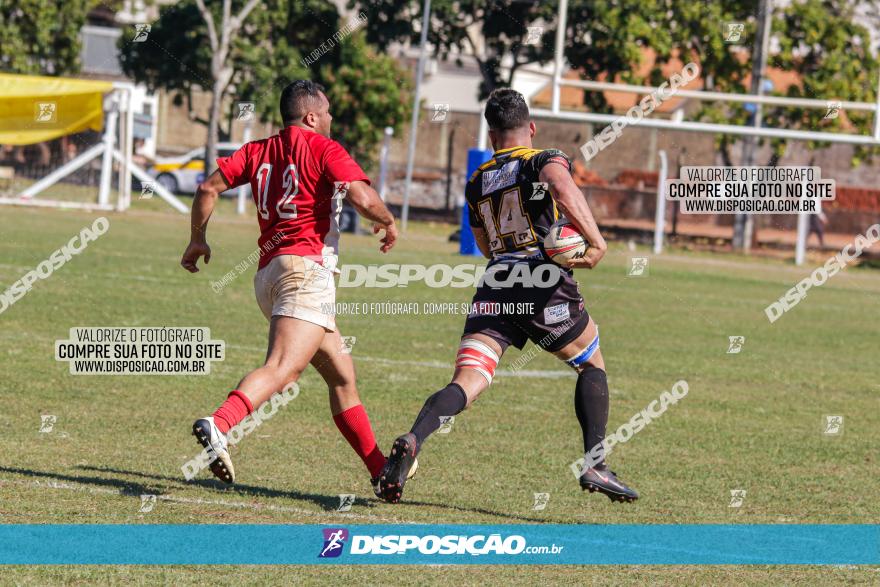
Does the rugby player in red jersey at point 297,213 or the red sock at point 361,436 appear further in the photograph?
the red sock at point 361,436

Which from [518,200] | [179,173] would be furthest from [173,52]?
[518,200]

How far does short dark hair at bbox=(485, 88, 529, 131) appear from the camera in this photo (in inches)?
270

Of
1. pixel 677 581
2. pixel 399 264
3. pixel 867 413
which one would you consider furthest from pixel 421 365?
pixel 399 264

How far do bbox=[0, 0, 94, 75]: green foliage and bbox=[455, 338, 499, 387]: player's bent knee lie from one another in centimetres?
3794

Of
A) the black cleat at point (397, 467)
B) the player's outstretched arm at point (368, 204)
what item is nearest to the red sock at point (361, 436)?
the black cleat at point (397, 467)

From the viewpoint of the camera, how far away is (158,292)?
15766mm

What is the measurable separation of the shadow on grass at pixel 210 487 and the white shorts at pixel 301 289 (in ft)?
2.85

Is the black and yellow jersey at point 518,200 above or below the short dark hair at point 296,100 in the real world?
below

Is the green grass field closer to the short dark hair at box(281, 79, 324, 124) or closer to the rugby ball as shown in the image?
the rugby ball

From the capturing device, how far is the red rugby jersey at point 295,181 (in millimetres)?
6605

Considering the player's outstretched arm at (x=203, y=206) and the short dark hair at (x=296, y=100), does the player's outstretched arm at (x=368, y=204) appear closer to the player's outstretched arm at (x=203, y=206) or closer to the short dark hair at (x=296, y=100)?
the short dark hair at (x=296, y=100)

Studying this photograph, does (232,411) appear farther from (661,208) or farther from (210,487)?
(661,208)

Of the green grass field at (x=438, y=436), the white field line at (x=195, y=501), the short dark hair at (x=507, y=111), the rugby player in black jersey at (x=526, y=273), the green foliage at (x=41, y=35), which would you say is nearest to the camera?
the green grass field at (x=438, y=436)

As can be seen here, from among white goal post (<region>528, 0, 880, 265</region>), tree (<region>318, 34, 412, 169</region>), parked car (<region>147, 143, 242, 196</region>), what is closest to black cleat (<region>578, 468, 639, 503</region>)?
white goal post (<region>528, 0, 880, 265</region>)
